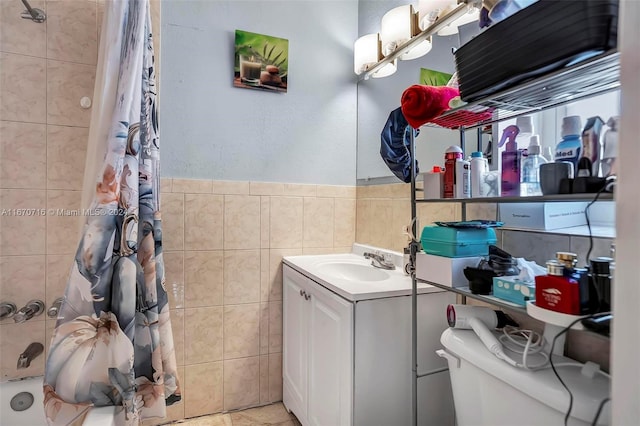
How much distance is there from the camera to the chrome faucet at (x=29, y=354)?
4.58 ft

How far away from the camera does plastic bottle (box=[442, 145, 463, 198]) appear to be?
3.34 ft

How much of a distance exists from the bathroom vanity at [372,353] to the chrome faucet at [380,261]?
13 cm

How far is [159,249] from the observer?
1.33 meters

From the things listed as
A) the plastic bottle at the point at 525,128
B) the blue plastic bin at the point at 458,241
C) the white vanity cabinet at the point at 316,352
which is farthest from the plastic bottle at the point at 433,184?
the white vanity cabinet at the point at 316,352

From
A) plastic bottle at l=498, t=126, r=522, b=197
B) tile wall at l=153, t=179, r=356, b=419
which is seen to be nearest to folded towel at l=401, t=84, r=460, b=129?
plastic bottle at l=498, t=126, r=522, b=197

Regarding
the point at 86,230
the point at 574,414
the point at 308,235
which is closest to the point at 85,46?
the point at 86,230

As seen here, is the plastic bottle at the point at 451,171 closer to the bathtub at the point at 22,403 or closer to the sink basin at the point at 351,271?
the sink basin at the point at 351,271

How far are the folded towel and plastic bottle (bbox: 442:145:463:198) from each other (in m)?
0.13

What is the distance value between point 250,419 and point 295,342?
513 mm

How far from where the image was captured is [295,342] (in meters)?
1.72

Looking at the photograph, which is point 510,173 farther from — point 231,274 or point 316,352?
A: point 231,274

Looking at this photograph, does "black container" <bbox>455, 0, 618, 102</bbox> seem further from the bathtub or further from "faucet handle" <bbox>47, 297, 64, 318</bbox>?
the bathtub

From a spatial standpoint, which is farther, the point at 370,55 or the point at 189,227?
the point at 370,55

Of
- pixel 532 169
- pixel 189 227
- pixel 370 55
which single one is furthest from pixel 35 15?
pixel 532 169
